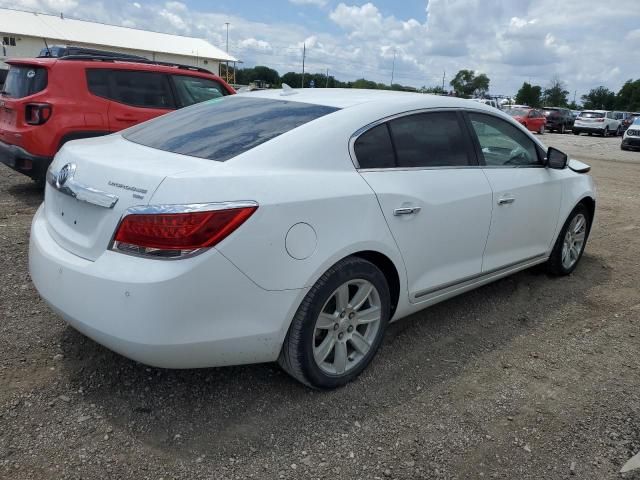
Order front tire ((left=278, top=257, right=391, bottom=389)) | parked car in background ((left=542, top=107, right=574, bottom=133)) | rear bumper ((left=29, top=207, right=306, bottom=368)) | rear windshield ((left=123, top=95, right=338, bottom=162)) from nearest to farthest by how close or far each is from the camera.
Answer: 1. rear bumper ((left=29, top=207, right=306, bottom=368))
2. front tire ((left=278, top=257, right=391, bottom=389))
3. rear windshield ((left=123, top=95, right=338, bottom=162))
4. parked car in background ((left=542, top=107, right=574, bottom=133))

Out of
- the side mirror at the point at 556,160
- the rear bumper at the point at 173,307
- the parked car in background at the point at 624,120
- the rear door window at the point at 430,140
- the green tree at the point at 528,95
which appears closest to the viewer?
the rear bumper at the point at 173,307

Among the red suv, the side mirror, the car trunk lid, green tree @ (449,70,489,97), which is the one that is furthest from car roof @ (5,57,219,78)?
green tree @ (449,70,489,97)

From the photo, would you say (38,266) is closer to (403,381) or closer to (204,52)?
(403,381)

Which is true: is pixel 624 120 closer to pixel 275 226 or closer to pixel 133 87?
pixel 133 87

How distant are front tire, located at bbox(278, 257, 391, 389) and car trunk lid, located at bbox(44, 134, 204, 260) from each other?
869 mm

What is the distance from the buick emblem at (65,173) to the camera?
2789 mm

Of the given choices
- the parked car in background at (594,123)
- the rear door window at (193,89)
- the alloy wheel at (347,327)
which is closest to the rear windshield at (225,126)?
the alloy wheel at (347,327)

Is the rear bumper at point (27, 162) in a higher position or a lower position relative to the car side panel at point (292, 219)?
lower

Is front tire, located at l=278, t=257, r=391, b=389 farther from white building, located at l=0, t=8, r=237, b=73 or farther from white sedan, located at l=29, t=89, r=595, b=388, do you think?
white building, located at l=0, t=8, r=237, b=73

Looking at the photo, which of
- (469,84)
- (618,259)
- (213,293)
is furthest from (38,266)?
(469,84)

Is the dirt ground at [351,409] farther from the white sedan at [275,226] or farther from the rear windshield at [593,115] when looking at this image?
the rear windshield at [593,115]

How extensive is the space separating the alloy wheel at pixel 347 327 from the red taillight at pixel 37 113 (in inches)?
193

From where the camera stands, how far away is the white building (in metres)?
49.7

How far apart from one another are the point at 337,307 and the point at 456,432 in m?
0.85
